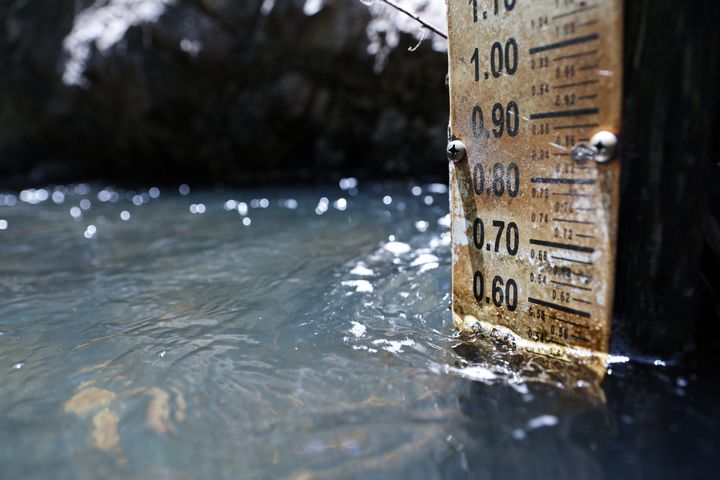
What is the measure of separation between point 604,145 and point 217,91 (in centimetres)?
942

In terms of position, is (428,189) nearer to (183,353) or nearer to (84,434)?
(183,353)

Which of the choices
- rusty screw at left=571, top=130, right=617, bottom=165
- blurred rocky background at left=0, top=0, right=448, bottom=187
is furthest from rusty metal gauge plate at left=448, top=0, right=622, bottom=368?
blurred rocky background at left=0, top=0, right=448, bottom=187

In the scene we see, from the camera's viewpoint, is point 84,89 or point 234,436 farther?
point 84,89

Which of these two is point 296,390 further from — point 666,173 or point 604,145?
point 666,173

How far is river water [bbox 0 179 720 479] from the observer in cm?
156

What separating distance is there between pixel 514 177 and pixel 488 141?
179 mm

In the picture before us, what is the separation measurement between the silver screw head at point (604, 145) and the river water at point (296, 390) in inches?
29.8

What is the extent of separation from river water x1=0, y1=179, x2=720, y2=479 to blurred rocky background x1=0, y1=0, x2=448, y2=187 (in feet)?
16.5

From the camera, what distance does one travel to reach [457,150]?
219 cm

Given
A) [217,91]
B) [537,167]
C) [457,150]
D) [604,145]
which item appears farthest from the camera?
[217,91]

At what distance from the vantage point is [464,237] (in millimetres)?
2279

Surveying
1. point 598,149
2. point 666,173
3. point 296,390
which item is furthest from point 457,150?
point 296,390

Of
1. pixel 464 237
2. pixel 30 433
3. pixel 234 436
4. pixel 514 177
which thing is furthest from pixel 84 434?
pixel 514 177

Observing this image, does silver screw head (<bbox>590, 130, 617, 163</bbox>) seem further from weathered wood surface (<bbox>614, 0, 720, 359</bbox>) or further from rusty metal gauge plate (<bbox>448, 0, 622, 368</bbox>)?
weathered wood surface (<bbox>614, 0, 720, 359</bbox>)
